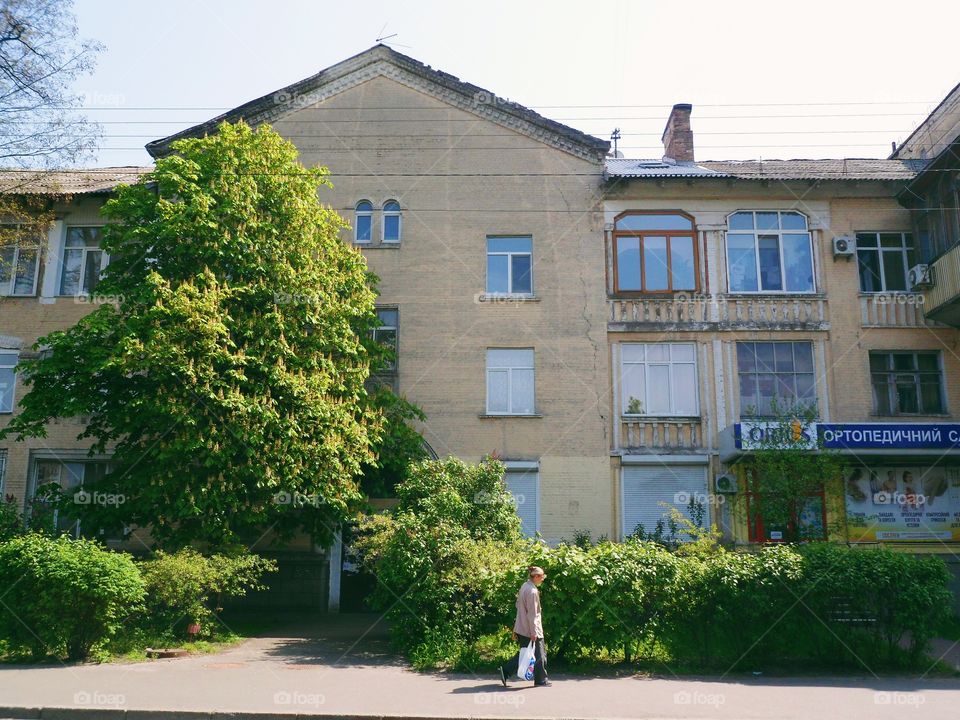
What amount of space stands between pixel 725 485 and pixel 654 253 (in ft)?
21.6

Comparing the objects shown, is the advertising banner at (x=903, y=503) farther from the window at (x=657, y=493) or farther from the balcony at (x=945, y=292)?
the balcony at (x=945, y=292)

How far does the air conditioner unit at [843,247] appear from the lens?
21891 mm

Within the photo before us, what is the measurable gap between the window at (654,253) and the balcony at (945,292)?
6072 mm

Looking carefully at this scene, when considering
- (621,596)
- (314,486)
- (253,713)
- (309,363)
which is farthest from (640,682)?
(309,363)

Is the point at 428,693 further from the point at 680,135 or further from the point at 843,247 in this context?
the point at 680,135

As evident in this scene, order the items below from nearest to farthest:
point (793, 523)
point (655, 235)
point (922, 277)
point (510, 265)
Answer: point (793, 523), point (922, 277), point (510, 265), point (655, 235)

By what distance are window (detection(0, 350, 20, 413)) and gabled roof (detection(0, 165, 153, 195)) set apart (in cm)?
477

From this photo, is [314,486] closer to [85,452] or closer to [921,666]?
[85,452]

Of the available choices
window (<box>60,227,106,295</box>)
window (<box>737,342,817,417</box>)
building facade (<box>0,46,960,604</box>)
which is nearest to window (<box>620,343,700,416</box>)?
building facade (<box>0,46,960,604</box>)

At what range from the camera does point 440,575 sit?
13797 millimetres

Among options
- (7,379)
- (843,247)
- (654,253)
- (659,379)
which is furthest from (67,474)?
(843,247)

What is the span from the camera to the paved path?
399 inches

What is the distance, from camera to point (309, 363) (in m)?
16.9

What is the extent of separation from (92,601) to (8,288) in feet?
43.9
